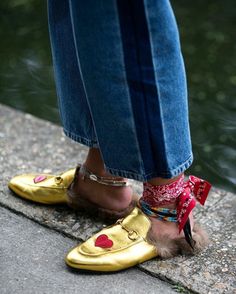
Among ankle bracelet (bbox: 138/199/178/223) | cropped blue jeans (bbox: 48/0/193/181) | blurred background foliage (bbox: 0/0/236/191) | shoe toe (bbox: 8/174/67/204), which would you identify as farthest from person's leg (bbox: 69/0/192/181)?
blurred background foliage (bbox: 0/0/236/191)

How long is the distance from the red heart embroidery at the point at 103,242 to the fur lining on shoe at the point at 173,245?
10 centimetres

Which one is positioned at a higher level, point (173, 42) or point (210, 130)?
point (173, 42)

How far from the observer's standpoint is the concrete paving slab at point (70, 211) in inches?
71.1

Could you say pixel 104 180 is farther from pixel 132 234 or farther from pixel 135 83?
pixel 135 83

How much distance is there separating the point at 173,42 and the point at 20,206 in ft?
2.48

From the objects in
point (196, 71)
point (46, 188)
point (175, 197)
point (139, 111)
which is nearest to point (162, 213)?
point (175, 197)

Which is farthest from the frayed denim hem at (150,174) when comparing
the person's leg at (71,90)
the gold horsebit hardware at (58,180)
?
the gold horsebit hardware at (58,180)

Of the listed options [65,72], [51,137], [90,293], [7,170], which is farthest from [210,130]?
[90,293]

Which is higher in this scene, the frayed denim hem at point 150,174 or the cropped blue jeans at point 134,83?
the cropped blue jeans at point 134,83

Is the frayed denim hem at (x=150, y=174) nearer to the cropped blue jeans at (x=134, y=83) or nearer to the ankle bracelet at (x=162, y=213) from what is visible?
the cropped blue jeans at (x=134, y=83)

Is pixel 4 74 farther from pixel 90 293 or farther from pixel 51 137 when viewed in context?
pixel 90 293

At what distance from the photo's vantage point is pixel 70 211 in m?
2.11

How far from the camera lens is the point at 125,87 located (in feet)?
5.46

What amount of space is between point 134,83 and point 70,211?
1.93 feet
